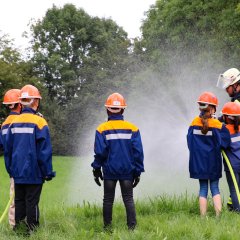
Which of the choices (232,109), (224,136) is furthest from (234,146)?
(232,109)

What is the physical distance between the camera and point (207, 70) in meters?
25.3

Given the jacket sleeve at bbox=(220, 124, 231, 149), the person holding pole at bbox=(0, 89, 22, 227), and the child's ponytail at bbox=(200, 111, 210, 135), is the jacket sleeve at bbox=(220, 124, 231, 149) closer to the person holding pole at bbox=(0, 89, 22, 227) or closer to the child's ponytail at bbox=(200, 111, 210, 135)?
the child's ponytail at bbox=(200, 111, 210, 135)

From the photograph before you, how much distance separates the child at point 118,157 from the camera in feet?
22.3

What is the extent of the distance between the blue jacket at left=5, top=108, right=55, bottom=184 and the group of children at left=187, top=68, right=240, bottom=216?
226 centimetres

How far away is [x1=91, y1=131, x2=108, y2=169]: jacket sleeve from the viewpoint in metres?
6.82

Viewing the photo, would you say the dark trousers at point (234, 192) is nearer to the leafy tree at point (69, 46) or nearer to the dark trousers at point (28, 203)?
the dark trousers at point (28, 203)

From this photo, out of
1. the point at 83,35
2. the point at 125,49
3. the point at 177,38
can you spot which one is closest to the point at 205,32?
the point at 177,38

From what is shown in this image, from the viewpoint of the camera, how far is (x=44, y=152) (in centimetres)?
657

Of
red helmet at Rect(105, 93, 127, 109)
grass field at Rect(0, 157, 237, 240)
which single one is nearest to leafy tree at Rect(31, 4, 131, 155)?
grass field at Rect(0, 157, 237, 240)

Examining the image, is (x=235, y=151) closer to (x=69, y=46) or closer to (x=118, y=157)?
(x=118, y=157)

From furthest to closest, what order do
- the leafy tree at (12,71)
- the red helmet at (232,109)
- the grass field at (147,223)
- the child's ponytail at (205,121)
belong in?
the leafy tree at (12,71)
the red helmet at (232,109)
the child's ponytail at (205,121)
the grass field at (147,223)

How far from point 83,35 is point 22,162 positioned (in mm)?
46012

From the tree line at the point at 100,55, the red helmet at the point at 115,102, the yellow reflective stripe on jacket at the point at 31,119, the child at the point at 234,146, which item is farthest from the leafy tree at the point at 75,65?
the yellow reflective stripe on jacket at the point at 31,119

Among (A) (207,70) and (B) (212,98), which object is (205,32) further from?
(B) (212,98)
